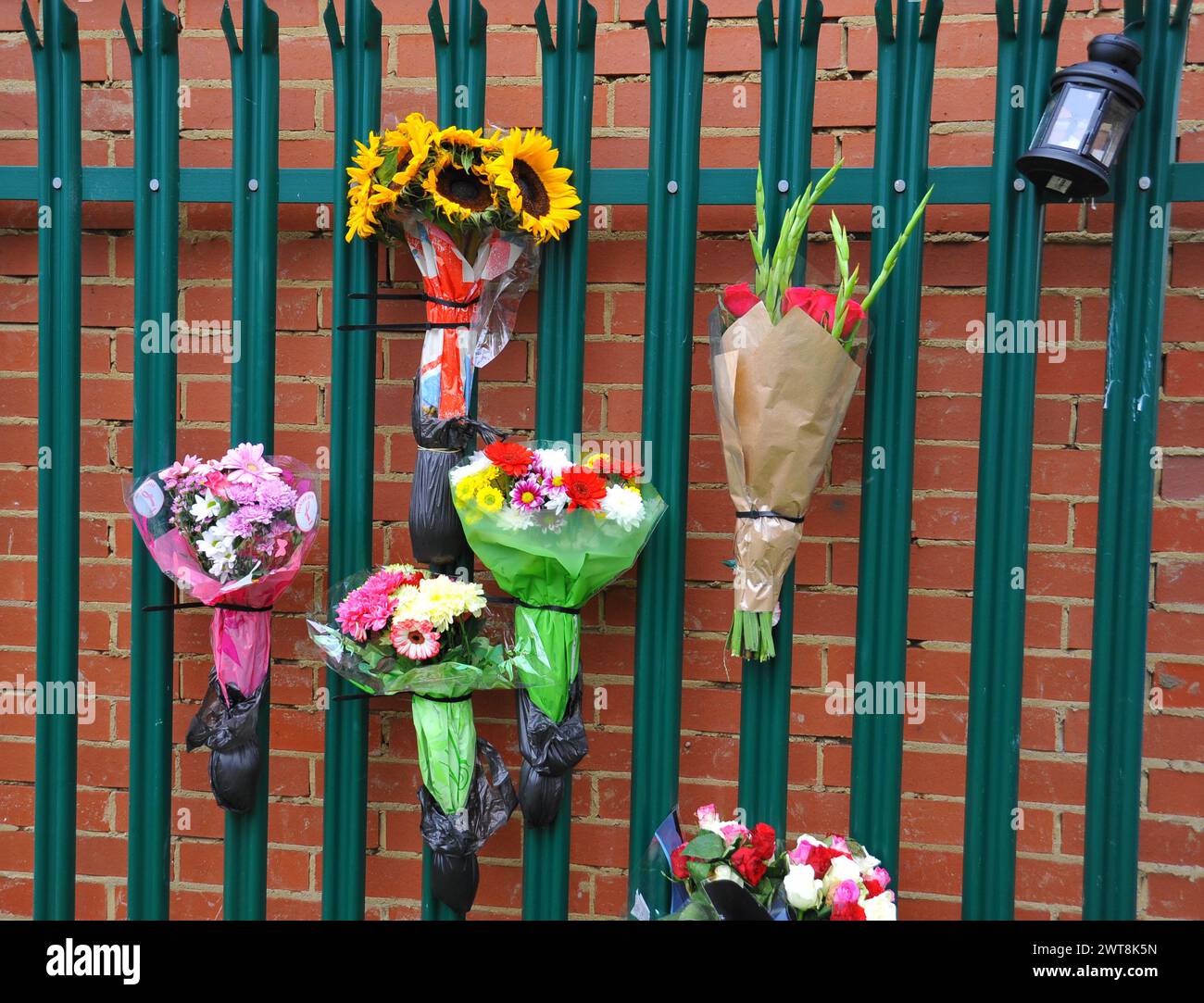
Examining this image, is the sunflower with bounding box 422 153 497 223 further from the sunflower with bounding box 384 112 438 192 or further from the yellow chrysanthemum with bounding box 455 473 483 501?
the yellow chrysanthemum with bounding box 455 473 483 501

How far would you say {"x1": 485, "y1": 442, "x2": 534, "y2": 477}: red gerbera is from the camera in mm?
1840

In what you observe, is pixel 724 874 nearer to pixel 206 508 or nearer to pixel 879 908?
pixel 879 908

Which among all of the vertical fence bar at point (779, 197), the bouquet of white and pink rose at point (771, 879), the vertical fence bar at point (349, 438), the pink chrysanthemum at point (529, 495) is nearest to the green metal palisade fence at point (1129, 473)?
the bouquet of white and pink rose at point (771, 879)

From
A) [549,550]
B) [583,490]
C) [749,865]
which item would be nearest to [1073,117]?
[583,490]

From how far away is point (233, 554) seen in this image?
190 centimetres

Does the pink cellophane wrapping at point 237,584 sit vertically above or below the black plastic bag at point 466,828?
above

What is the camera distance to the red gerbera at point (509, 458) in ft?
6.04

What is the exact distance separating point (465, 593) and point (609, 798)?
2.03ft

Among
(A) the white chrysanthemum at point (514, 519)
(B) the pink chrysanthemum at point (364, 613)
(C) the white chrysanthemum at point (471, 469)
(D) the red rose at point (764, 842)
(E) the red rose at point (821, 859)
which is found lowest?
(E) the red rose at point (821, 859)

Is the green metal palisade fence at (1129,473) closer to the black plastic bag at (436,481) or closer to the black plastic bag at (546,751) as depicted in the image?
the black plastic bag at (546,751)

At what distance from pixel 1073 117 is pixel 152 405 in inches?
72.9

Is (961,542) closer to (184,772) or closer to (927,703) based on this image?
(927,703)

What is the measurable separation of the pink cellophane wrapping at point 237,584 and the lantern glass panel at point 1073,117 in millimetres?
1518

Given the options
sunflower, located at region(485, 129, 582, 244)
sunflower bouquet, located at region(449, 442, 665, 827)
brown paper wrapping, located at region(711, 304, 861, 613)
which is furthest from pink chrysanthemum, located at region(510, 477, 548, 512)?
sunflower, located at region(485, 129, 582, 244)
